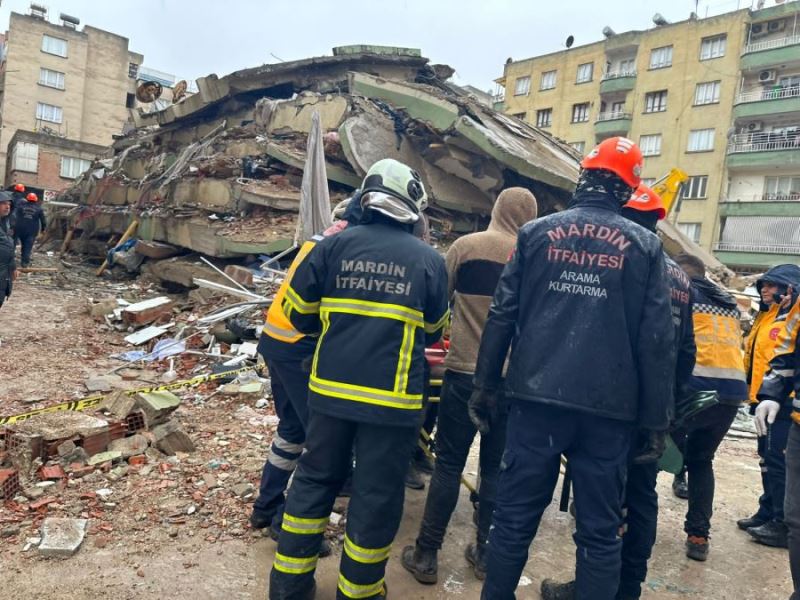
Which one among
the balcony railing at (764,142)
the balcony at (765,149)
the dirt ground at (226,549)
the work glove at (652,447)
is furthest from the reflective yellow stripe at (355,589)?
the balcony railing at (764,142)

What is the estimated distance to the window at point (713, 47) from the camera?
89.6 ft

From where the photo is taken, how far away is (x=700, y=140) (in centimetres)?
2784

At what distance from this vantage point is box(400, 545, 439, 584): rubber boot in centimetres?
279

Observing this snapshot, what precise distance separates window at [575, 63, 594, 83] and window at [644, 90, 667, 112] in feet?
11.5

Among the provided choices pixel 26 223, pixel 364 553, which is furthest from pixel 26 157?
pixel 364 553

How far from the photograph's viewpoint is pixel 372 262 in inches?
92.1

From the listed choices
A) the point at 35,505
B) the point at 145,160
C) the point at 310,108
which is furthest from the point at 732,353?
the point at 145,160

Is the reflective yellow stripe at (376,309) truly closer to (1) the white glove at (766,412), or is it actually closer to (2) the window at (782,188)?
(1) the white glove at (766,412)

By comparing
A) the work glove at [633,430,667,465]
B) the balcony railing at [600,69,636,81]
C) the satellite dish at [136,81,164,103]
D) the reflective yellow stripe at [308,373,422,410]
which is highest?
the balcony railing at [600,69,636,81]

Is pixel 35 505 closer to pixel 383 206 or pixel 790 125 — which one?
pixel 383 206

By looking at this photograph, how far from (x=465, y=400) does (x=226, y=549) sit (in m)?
1.40

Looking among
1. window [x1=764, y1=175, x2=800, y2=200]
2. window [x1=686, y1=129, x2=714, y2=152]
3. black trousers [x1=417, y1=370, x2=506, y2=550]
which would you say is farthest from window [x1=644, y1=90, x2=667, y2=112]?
black trousers [x1=417, y1=370, x2=506, y2=550]

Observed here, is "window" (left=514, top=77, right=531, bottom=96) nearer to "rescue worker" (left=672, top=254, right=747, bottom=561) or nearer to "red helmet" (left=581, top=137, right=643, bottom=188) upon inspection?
"rescue worker" (left=672, top=254, right=747, bottom=561)

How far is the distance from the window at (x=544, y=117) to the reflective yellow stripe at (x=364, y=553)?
1359 inches
